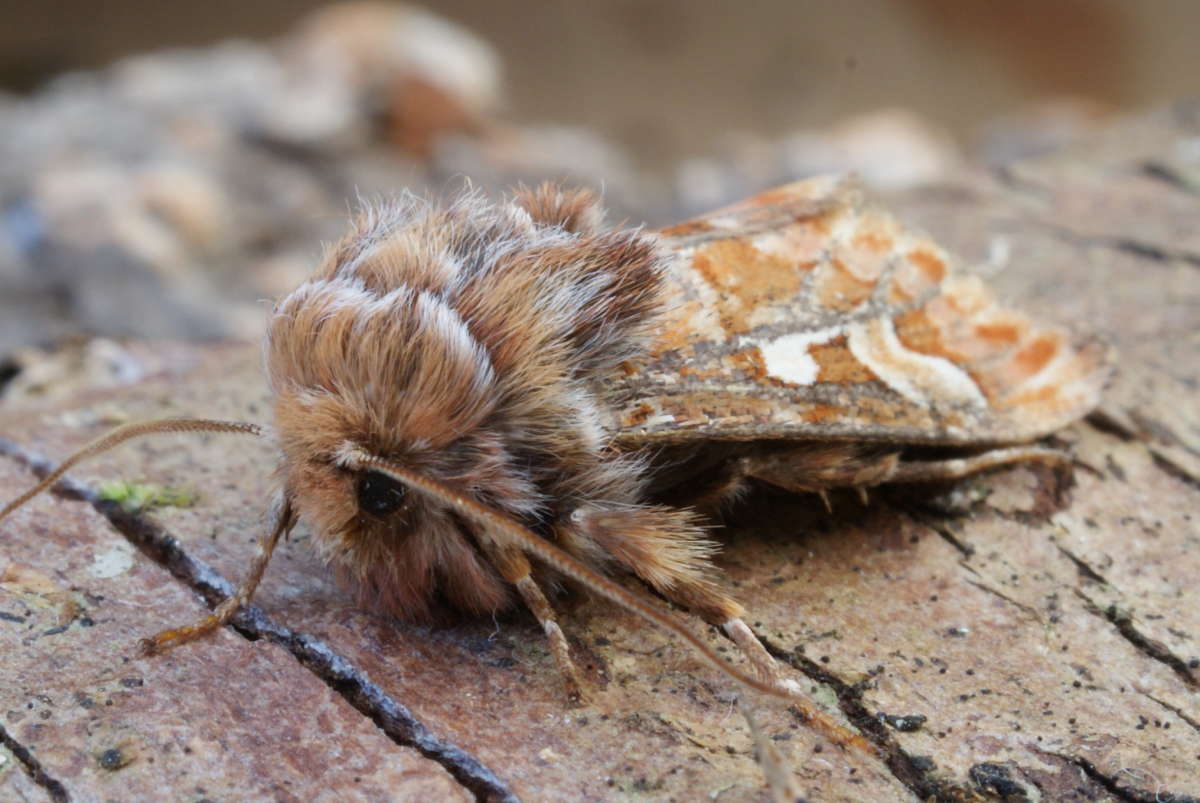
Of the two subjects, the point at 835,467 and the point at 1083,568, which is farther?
the point at 1083,568

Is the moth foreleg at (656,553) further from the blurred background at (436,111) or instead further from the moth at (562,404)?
the blurred background at (436,111)

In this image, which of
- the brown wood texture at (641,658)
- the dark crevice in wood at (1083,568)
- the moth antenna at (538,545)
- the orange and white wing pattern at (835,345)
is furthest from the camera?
the dark crevice in wood at (1083,568)

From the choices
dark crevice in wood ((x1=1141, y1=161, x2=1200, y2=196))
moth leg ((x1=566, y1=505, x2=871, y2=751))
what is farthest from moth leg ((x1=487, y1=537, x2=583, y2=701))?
dark crevice in wood ((x1=1141, y1=161, x2=1200, y2=196))

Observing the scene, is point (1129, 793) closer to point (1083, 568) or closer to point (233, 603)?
point (1083, 568)

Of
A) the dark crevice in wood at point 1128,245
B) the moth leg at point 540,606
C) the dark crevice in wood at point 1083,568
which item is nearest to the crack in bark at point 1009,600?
the dark crevice in wood at point 1083,568

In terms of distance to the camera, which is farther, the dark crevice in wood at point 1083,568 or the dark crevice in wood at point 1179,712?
the dark crevice in wood at point 1083,568

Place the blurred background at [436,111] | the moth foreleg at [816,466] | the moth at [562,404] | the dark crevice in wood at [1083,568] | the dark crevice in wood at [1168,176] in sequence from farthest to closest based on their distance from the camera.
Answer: the blurred background at [436,111], the dark crevice in wood at [1168,176], the dark crevice in wood at [1083,568], the moth foreleg at [816,466], the moth at [562,404]

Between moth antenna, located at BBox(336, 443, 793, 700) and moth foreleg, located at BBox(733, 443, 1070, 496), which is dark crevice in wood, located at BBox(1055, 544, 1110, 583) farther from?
moth antenna, located at BBox(336, 443, 793, 700)

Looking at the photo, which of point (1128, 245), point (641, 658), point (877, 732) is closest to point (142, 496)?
point (641, 658)
